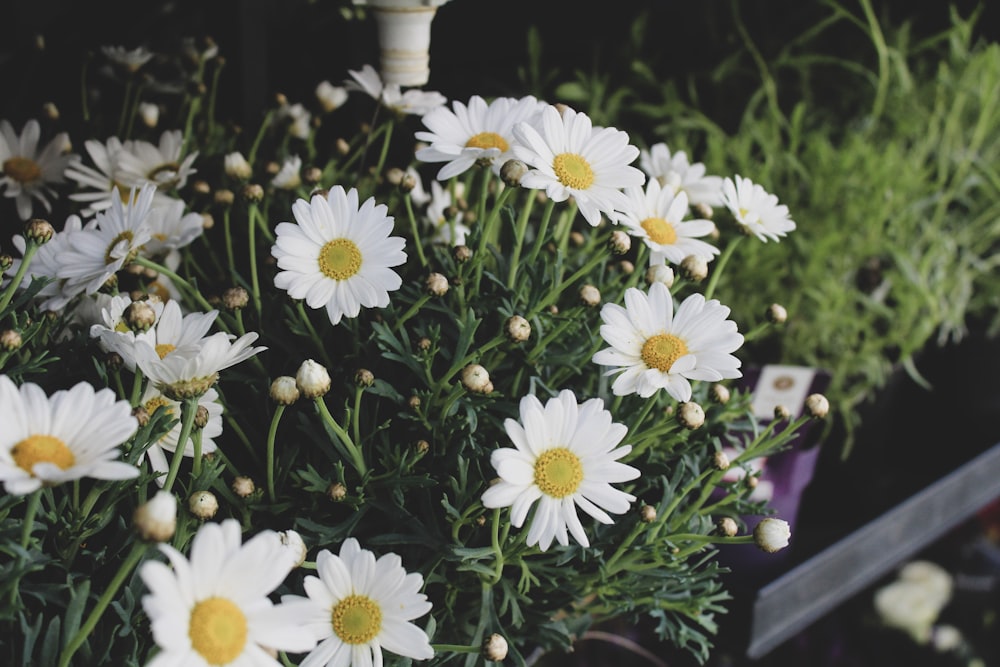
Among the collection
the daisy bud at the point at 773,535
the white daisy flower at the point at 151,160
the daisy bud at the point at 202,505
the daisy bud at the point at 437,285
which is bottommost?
the daisy bud at the point at 773,535

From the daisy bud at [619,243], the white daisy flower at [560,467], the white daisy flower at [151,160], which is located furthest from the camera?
the white daisy flower at [151,160]

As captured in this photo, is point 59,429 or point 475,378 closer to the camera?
point 59,429

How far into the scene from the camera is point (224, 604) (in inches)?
15.8

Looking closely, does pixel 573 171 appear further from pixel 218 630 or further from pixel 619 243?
pixel 218 630

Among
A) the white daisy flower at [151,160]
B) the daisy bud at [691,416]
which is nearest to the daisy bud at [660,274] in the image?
the daisy bud at [691,416]

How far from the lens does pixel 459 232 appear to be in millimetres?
756

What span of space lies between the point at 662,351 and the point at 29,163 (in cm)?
55

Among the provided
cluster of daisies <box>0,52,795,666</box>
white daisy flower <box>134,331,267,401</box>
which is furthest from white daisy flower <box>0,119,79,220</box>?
white daisy flower <box>134,331,267,401</box>

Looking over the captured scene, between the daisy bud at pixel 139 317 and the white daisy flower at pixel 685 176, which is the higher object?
the daisy bud at pixel 139 317

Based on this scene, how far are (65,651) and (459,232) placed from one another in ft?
1.43

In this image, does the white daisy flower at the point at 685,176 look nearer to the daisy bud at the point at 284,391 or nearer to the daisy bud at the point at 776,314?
the daisy bud at the point at 776,314

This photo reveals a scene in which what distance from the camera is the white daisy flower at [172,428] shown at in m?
0.54

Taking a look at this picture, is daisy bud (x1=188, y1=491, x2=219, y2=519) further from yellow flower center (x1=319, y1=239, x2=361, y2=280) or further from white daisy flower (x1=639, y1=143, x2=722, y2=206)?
white daisy flower (x1=639, y1=143, x2=722, y2=206)

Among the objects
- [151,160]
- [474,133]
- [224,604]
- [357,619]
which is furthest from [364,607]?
[151,160]
